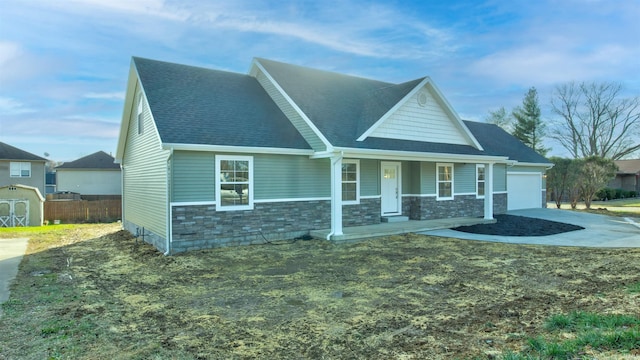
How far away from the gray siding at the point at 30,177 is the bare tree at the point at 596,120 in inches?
1920

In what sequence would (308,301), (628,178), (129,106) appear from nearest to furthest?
(308,301)
(129,106)
(628,178)

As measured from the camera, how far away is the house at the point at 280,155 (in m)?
10.2

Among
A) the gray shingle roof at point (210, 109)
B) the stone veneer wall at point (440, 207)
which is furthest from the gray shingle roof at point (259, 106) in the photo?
the stone veneer wall at point (440, 207)

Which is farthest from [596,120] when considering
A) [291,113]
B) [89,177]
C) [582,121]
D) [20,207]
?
[89,177]

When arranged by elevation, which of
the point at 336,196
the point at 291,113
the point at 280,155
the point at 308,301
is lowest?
the point at 308,301

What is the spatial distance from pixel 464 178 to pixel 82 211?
1908cm

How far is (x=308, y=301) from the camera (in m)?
5.72

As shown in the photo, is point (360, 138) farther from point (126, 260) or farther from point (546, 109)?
point (546, 109)

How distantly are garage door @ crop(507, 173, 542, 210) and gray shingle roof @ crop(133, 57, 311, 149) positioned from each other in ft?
43.4

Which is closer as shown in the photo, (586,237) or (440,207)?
(586,237)

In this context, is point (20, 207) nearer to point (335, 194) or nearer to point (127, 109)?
point (127, 109)

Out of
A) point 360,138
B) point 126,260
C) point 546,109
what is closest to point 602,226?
point 360,138

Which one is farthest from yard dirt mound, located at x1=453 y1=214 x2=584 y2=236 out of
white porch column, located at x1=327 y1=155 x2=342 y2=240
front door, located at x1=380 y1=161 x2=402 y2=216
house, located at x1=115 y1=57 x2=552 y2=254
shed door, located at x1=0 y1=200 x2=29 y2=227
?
shed door, located at x1=0 y1=200 x2=29 y2=227

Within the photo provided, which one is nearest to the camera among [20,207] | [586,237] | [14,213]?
[586,237]
